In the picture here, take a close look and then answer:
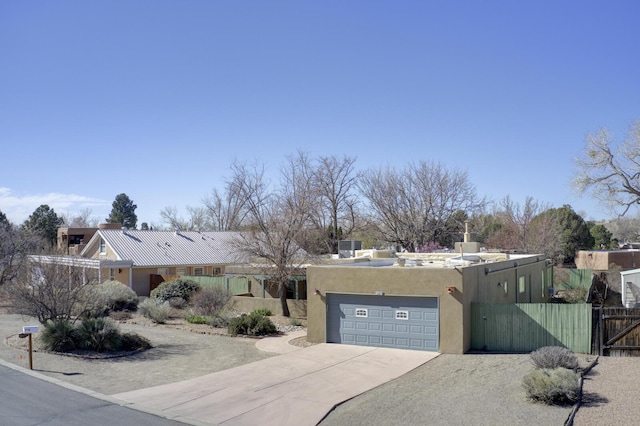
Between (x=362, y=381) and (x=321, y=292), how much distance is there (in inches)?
248

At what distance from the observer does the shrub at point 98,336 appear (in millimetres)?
19594

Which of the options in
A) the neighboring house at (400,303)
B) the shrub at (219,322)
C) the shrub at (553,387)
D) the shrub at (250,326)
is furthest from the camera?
the shrub at (219,322)

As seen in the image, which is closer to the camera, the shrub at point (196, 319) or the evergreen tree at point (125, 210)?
the shrub at point (196, 319)

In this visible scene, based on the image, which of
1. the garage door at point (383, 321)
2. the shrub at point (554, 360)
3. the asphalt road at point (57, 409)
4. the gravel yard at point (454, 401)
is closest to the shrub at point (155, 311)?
the garage door at point (383, 321)

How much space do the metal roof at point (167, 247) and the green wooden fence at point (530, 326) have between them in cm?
2138

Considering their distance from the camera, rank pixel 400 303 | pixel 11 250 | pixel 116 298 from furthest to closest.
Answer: pixel 11 250
pixel 116 298
pixel 400 303

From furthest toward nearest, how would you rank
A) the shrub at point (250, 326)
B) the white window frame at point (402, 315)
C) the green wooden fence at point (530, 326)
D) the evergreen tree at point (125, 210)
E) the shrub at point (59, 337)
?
the evergreen tree at point (125, 210) → the shrub at point (250, 326) → the white window frame at point (402, 315) → the shrub at point (59, 337) → the green wooden fence at point (530, 326)

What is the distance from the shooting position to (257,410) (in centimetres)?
1289

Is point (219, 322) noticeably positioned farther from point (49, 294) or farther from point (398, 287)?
point (398, 287)

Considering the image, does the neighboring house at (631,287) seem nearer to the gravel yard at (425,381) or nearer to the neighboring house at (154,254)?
Answer: the gravel yard at (425,381)

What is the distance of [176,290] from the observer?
32.3 metres

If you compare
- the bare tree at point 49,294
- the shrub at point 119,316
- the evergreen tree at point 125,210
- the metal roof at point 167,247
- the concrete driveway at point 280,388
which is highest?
the evergreen tree at point 125,210

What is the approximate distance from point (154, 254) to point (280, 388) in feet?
92.0

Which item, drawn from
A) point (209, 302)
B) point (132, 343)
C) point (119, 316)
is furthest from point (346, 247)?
point (132, 343)
